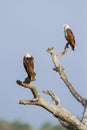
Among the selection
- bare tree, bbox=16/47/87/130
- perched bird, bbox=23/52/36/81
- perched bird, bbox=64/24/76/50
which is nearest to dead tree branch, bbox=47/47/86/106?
bare tree, bbox=16/47/87/130

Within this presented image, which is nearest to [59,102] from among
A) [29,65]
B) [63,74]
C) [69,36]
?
[63,74]

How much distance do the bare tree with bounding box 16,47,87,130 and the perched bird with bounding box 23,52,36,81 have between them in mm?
245

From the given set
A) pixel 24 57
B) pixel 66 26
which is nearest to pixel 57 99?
pixel 66 26

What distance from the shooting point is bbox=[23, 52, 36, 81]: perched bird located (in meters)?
9.62

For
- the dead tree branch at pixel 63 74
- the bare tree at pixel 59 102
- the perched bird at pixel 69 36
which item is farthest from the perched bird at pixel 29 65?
the perched bird at pixel 69 36

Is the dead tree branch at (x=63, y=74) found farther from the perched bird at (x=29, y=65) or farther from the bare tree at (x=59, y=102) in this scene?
the perched bird at (x=29, y=65)

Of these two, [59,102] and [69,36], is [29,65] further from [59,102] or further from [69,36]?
[69,36]

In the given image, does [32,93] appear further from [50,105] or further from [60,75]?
[60,75]

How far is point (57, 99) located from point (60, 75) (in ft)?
2.43

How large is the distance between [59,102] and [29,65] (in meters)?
2.34

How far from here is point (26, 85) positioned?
9.81 meters

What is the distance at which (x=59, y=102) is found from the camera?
1191 cm

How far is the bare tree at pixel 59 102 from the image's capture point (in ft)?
33.6

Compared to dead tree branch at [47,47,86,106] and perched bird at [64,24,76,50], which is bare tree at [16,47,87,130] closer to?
dead tree branch at [47,47,86,106]
